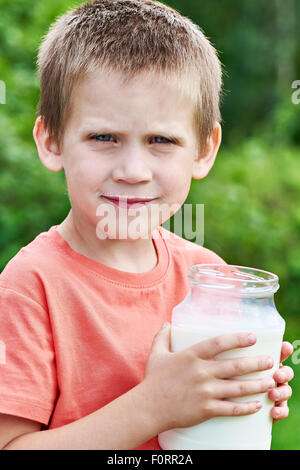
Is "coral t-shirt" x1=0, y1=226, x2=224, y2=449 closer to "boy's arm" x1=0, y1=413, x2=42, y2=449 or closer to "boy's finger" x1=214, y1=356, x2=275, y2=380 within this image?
"boy's arm" x1=0, y1=413, x2=42, y2=449

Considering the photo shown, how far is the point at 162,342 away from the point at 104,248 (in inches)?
13.4

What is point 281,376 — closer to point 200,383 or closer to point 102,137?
point 200,383

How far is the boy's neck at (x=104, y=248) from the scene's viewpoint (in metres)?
1.60

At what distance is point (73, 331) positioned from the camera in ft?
4.78

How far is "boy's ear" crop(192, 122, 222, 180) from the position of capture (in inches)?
66.5

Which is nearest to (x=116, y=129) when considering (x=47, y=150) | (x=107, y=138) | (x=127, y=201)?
(x=107, y=138)

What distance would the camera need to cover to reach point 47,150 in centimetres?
162

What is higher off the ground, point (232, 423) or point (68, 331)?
point (68, 331)

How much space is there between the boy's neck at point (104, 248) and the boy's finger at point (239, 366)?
442 millimetres

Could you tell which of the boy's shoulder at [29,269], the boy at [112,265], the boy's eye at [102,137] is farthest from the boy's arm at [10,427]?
the boy's eye at [102,137]

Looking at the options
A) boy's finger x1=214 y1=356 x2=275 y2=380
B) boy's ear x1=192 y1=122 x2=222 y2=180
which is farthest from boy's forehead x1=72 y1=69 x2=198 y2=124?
boy's finger x1=214 y1=356 x2=275 y2=380

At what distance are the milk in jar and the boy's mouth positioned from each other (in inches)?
9.5

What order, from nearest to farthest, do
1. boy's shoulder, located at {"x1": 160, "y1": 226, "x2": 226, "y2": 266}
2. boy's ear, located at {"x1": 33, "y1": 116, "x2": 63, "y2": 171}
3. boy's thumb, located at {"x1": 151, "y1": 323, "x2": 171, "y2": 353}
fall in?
boy's thumb, located at {"x1": 151, "y1": 323, "x2": 171, "y2": 353} < boy's ear, located at {"x1": 33, "y1": 116, "x2": 63, "y2": 171} < boy's shoulder, located at {"x1": 160, "y1": 226, "x2": 226, "y2": 266}
